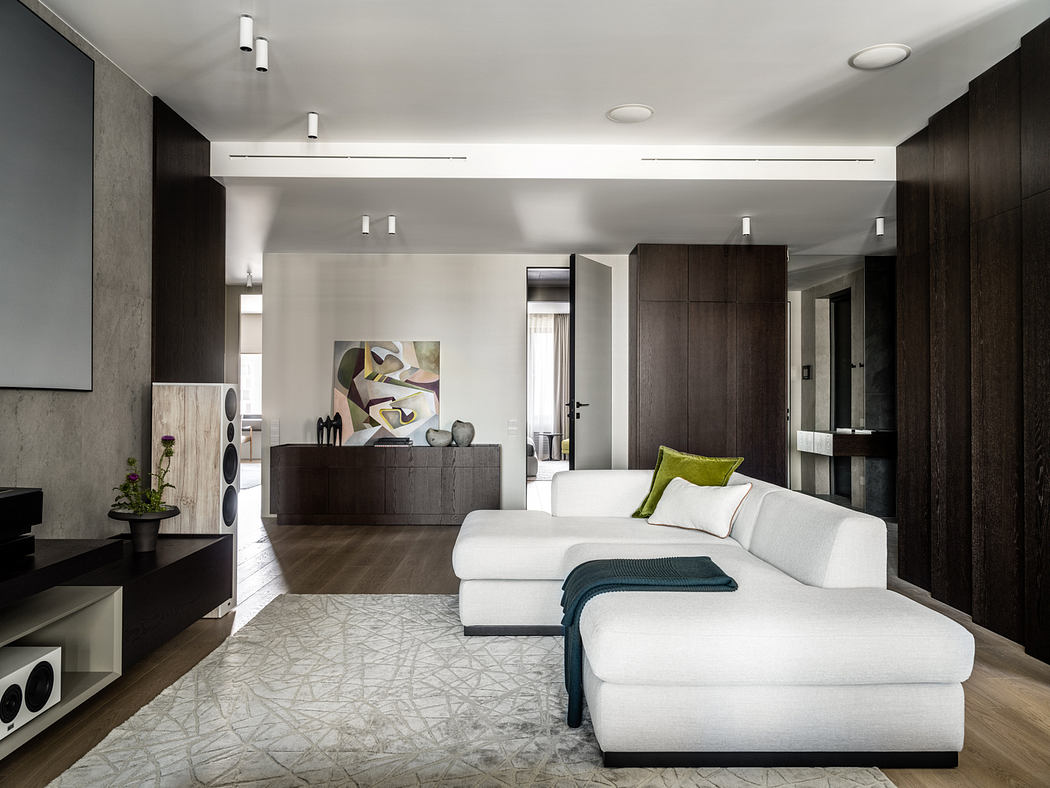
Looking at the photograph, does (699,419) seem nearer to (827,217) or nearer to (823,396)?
(827,217)

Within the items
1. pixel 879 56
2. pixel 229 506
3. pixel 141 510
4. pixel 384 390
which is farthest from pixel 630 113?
pixel 384 390

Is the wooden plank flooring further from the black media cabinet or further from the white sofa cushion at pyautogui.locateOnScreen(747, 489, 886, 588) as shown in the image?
the white sofa cushion at pyautogui.locateOnScreen(747, 489, 886, 588)

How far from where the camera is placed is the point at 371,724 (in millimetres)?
2428

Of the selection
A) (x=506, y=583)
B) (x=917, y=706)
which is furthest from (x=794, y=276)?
(x=917, y=706)

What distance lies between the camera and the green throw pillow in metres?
4.02

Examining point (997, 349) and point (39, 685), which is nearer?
point (39, 685)

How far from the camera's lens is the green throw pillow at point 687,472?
402cm

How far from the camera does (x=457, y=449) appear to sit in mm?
6621

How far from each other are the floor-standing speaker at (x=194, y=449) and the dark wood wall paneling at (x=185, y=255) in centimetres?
22

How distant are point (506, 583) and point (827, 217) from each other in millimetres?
3899

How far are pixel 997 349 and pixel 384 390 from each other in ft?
17.2

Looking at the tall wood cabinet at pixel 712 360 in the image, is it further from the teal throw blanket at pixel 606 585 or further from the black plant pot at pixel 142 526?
the black plant pot at pixel 142 526

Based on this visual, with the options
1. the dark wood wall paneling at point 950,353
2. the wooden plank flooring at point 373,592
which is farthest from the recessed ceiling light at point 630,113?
the wooden plank flooring at point 373,592

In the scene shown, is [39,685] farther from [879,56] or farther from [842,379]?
[842,379]
